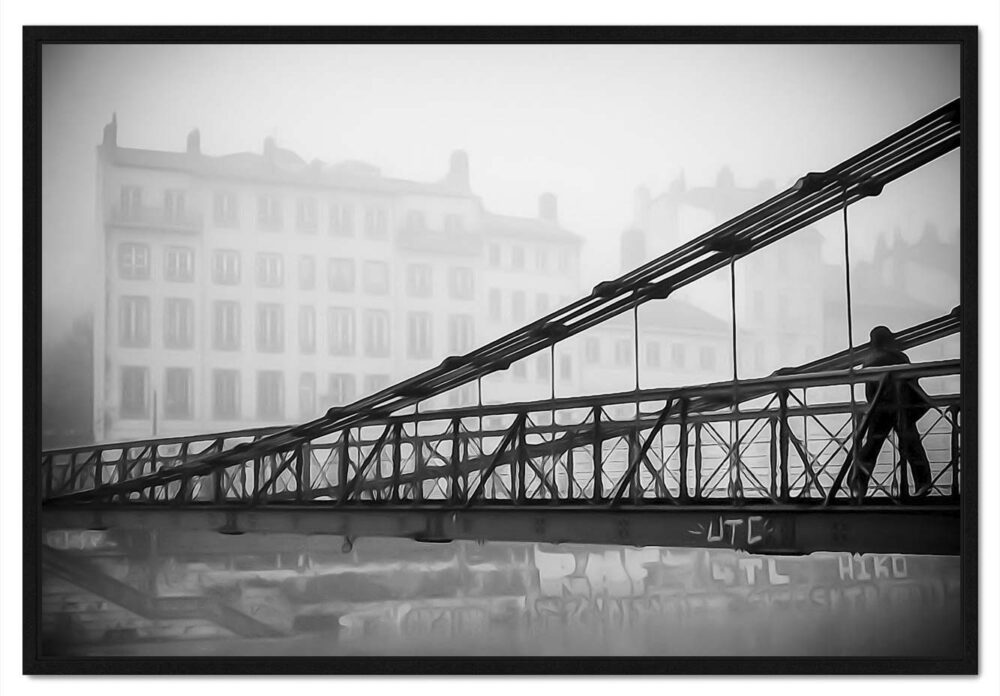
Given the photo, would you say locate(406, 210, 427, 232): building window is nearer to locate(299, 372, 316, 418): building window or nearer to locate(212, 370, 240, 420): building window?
locate(299, 372, 316, 418): building window

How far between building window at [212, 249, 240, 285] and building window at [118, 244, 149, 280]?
244 millimetres

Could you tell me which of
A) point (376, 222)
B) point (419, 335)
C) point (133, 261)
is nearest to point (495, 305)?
point (419, 335)

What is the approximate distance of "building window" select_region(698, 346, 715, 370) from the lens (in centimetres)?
475

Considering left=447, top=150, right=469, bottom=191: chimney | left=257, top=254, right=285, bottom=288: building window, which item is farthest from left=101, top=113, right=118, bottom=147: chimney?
left=447, top=150, right=469, bottom=191: chimney

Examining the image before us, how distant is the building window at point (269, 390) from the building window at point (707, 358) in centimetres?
149

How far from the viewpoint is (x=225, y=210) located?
189 inches

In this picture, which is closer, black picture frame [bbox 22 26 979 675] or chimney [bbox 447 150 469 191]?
black picture frame [bbox 22 26 979 675]

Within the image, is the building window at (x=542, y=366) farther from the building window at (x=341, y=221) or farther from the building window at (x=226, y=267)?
the building window at (x=226, y=267)

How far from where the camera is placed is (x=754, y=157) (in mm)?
4816

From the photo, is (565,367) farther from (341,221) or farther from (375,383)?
(341,221)

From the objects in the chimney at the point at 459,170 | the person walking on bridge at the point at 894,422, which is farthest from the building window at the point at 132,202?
the person walking on bridge at the point at 894,422

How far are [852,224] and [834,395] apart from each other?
0.62m

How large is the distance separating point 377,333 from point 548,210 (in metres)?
0.76
